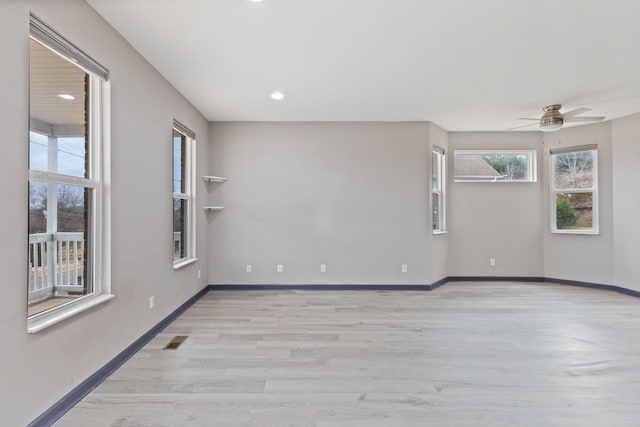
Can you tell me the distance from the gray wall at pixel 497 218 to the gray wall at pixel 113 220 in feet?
14.3

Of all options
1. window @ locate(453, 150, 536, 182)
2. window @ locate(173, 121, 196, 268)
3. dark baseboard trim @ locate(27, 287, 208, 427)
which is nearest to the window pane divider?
dark baseboard trim @ locate(27, 287, 208, 427)

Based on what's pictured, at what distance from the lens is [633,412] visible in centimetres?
194

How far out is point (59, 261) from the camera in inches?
94.9

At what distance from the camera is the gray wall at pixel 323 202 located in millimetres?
4879

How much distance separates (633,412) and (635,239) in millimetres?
3785

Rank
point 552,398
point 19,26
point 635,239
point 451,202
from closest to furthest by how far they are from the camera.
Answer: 1. point 19,26
2. point 552,398
3. point 635,239
4. point 451,202

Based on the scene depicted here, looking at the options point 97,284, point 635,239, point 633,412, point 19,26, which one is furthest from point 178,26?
point 635,239

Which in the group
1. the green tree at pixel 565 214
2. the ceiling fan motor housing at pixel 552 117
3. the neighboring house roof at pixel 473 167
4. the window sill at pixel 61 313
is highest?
the ceiling fan motor housing at pixel 552 117

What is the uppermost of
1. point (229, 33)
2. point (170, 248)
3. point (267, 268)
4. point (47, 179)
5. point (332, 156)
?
point (229, 33)

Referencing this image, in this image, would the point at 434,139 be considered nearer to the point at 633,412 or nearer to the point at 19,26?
the point at 633,412

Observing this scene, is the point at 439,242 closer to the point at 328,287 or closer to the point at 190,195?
the point at 328,287

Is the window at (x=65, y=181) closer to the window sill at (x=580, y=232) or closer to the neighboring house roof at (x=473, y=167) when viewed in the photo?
the neighboring house roof at (x=473, y=167)

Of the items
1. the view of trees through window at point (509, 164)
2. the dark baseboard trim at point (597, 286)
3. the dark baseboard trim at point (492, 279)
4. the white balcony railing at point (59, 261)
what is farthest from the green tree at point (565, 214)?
the white balcony railing at point (59, 261)

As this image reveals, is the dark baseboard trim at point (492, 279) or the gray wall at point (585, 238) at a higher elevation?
the gray wall at point (585, 238)
